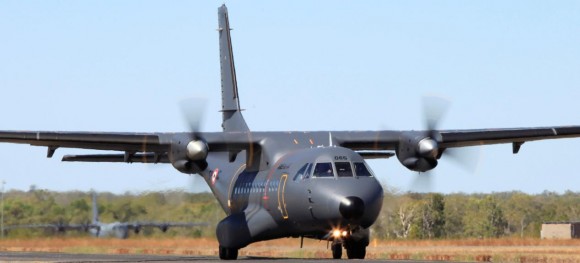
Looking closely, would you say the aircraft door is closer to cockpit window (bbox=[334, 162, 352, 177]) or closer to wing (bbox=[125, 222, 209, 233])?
cockpit window (bbox=[334, 162, 352, 177])

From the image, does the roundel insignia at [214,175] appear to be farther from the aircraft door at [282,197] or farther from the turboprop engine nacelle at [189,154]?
the aircraft door at [282,197]

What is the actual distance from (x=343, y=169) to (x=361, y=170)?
499mm

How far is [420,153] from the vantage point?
33312 mm

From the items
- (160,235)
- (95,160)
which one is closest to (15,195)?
(160,235)

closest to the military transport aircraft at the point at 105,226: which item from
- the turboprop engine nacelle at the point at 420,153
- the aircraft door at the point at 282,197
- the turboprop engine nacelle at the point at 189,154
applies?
the turboprop engine nacelle at the point at 189,154

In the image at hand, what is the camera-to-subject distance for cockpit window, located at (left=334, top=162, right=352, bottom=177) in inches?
1176

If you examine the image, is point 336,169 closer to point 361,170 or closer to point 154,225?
point 361,170

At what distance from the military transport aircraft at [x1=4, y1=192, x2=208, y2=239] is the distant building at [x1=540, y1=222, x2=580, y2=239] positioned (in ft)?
74.3

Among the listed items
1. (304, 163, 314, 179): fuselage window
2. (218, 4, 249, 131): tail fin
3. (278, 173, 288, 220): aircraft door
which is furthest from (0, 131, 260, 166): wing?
(218, 4, 249, 131): tail fin

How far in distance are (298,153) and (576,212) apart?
128ft

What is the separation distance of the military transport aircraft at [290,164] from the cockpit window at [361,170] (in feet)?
0.10

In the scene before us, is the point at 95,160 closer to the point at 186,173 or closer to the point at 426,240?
the point at 186,173

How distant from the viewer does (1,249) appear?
49.2 m

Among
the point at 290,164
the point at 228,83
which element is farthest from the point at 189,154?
the point at 228,83
